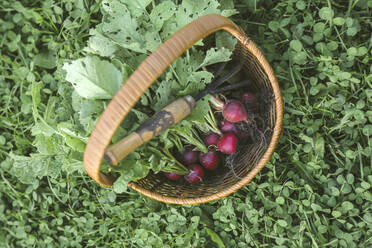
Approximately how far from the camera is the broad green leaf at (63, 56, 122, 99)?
42.9 inches

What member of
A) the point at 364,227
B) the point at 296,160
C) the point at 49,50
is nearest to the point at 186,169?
the point at 296,160

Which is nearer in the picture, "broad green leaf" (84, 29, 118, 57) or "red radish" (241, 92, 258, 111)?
"broad green leaf" (84, 29, 118, 57)

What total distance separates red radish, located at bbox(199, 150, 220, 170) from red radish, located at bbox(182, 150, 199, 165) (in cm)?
3

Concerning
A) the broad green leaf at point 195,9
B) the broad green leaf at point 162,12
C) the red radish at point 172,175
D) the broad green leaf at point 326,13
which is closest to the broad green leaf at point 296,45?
the broad green leaf at point 326,13

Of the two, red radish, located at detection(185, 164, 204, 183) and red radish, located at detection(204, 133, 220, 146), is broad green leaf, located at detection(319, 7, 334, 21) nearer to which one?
red radish, located at detection(204, 133, 220, 146)

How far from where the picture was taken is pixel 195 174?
1.34m

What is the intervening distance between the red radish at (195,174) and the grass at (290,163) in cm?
18

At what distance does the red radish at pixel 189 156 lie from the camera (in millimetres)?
1364

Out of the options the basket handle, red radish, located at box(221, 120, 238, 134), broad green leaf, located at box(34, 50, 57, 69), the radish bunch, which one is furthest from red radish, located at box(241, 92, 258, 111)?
broad green leaf, located at box(34, 50, 57, 69)

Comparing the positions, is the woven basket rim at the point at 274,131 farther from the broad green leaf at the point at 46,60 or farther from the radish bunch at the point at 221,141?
the broad green leaf at the point at 46,60

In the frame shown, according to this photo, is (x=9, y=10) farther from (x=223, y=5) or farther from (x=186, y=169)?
(x=186, y=169)

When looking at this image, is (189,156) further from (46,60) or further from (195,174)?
(46,60)

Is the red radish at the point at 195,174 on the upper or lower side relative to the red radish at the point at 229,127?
lower

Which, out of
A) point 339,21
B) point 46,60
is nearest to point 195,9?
point 339,21
